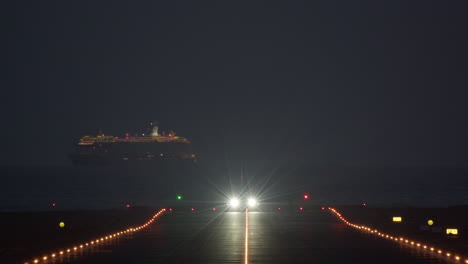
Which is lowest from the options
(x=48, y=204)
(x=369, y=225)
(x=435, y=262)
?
(x=435, y=262)

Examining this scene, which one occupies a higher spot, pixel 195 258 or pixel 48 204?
pixel 48 204

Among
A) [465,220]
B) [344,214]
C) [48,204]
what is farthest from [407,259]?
[48,204]

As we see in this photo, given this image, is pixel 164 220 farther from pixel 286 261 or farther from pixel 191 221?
pixel 286 261

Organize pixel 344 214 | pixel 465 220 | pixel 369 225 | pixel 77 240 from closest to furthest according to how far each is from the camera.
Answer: pixel 77 240 < pixel 369 225 < pixel 465 220 < pixel 344 214

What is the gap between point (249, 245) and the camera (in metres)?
37.7

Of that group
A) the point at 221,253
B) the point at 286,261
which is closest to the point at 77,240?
the point at 221,253

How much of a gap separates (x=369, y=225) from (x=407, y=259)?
831 inches

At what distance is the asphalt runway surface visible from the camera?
103 ft

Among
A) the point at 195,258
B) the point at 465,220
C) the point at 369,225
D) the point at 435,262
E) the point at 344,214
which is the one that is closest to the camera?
the point at 435,262

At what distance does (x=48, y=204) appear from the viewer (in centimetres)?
10912

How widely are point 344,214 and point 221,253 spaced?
34167 mm

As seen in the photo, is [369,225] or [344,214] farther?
[344,214]

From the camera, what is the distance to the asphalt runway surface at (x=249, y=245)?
31.4m

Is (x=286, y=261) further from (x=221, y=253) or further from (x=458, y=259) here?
(x=458, y=259)
